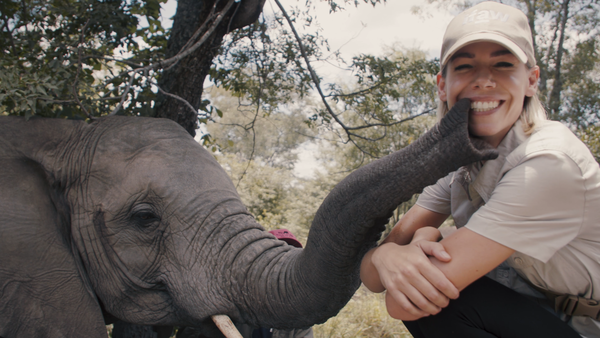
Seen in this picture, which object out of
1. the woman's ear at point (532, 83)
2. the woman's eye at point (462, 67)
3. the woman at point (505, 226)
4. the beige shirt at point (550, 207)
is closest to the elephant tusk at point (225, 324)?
the woman at point (505, 226)

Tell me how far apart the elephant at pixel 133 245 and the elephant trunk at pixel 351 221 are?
0.03 ft

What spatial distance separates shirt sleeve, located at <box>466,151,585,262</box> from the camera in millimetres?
1382

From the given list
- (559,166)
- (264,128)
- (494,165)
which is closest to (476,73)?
(494,165)

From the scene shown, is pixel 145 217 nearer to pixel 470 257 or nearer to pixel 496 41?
pixel 470 257

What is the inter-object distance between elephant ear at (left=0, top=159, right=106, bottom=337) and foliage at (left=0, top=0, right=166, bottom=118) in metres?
0.52

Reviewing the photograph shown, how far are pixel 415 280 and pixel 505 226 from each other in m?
0.32

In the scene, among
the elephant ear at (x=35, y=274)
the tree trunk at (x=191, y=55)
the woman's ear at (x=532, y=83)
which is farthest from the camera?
the tree trunk at (x=191, y=55)

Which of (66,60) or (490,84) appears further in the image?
(66,60)

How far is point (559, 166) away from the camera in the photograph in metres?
1.39

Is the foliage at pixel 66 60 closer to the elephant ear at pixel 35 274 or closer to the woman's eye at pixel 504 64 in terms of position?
the elephant ear at pixel 35 274

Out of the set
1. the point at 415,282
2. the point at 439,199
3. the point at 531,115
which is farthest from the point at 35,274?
the point at 531,115

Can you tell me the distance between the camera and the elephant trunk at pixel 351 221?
4.35ft

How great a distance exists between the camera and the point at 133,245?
7.80ft

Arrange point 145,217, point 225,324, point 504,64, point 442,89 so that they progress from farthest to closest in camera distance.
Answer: point 145,217 < point 225,324 < point 442,89 < point 504,64
